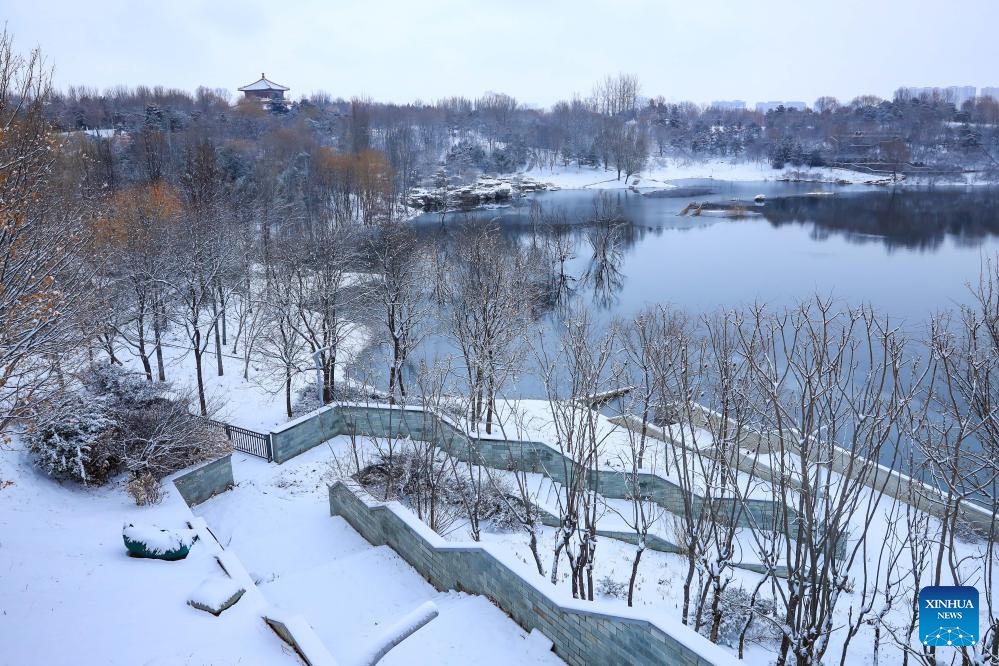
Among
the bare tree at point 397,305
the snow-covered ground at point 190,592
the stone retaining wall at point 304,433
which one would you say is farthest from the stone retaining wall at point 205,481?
the bare tree at point 397,305

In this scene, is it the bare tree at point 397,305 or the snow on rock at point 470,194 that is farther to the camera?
the snow on rock at point 470,194

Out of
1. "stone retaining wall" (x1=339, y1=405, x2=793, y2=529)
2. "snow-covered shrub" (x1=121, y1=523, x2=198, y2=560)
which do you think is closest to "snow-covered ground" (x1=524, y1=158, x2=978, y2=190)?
"stone retaining wall" (x1=339, y1=405, x2=793, y2=529)

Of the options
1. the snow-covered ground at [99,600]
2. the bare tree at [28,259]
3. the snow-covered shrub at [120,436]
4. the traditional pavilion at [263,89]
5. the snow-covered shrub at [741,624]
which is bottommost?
the snow-covered shrub at [741,624]

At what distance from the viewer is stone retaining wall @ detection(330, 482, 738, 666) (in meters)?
6.72

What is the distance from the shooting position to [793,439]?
7.43 m

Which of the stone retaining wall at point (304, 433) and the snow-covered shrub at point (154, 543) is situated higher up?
the snow-covered shrub at point (154, 543)

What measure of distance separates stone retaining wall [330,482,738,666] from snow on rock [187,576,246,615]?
272 cm

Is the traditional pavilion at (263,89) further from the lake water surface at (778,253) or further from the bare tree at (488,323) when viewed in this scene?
the bare tree at (488,323)

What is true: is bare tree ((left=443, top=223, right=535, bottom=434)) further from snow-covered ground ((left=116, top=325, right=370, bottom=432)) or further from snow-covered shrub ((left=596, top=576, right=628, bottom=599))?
snow-covered shrub ((left=596, top=576, right=628, bottom=599))

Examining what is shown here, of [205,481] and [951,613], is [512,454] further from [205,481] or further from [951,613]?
[951,613]

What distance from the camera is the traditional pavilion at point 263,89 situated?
84375 mm

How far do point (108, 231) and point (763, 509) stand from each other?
63.1 ft

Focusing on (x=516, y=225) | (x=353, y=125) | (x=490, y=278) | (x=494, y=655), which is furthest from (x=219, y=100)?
(x=494, y=655)

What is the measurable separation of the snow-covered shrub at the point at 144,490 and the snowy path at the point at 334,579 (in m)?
1.29
